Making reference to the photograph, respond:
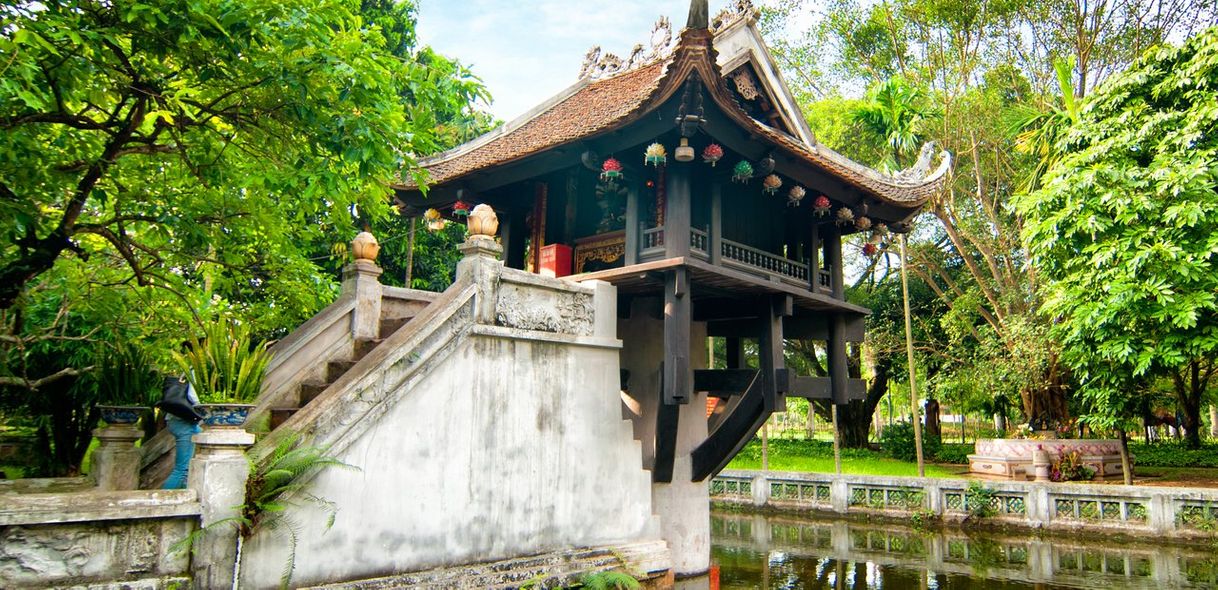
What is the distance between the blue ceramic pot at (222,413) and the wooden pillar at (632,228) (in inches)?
168

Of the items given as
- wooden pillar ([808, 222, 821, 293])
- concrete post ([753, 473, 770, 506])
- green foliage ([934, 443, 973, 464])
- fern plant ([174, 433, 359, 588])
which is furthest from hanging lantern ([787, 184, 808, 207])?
green foliage ([934, 443, 973, 464])

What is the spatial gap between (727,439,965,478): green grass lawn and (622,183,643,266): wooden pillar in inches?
477

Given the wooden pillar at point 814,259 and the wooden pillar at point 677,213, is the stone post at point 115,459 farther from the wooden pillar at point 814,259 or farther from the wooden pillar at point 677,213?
the wooden pillar at point 814,259

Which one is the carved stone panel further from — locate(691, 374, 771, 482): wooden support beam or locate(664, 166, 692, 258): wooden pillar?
locate(691, 374, 771, 482): wooden support beam

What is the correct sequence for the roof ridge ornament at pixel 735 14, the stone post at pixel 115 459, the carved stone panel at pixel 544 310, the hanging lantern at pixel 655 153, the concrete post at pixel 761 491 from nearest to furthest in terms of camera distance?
the stone post at pixel 115 459 < the carved stone panel at pixel 544 310 < the hanging lantern at pixel 655 153 < the roof ridge ornament at pixel 735 14 < the concrete post at pixel 761 491

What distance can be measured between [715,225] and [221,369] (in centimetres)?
Result: 522

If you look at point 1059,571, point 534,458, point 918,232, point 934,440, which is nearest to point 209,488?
point 534,458

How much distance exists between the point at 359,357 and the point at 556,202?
3.74 metres

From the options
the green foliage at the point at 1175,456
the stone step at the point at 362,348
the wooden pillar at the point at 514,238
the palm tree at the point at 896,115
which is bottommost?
the green foliage at the point at 1175,456

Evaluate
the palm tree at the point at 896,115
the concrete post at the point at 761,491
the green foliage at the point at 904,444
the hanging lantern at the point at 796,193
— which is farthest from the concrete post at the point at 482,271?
the green foliage at the point at 904,444

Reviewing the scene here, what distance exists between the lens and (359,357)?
269 inches

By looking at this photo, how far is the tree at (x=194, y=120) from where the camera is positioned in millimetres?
4672

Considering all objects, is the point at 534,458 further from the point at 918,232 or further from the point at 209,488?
the point at 918,232

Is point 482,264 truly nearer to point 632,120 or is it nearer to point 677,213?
point 632,120
